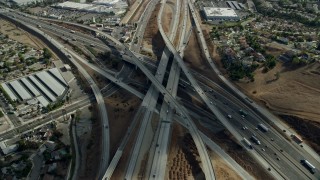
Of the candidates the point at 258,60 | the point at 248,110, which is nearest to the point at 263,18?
the point at 258,60

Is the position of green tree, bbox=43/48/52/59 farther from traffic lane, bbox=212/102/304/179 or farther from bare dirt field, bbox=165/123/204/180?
traffic lane, bbox=212/102/304/179

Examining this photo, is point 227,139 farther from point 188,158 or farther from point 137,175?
point 137,175

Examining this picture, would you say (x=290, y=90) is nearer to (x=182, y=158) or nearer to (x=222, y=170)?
(x=222, y=170)

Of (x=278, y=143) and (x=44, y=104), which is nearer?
(x=278, y=143)

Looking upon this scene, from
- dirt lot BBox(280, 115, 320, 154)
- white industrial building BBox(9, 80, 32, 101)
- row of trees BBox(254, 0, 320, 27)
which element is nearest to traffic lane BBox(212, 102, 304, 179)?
dirt lot BBox(280, 115, 320, 154)

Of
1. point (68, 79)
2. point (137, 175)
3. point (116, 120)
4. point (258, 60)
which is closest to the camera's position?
point (137, 175)

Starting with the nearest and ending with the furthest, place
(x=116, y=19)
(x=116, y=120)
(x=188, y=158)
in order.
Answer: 1. (x=188, y=158)
2. (x=116, y=120)
3. (x=116, y=19)

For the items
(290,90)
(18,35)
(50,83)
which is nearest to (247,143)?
(290,90)
